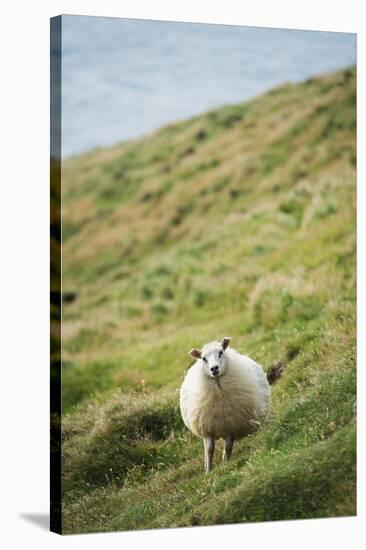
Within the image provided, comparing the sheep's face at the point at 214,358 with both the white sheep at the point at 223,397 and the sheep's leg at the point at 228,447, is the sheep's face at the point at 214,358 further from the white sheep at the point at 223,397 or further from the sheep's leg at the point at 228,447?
the sheep's leg at the point at 228,447

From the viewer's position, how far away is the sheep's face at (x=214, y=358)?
31.6 feet

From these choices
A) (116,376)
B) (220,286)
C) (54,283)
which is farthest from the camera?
(220,286)

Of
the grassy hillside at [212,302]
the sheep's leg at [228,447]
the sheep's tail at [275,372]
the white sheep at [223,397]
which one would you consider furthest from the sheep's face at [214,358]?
the sheep's tail at [275,372]

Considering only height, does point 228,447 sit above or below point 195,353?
below

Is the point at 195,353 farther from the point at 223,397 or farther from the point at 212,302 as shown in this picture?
the point at 212,302

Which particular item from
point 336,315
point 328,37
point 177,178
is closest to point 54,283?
point 336,315

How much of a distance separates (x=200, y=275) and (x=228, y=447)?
25.3ft

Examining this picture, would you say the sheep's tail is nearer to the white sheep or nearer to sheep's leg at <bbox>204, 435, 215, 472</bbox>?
the white sheep

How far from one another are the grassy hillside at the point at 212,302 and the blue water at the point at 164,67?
1414mm

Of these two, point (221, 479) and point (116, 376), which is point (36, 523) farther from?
point (116, 376)

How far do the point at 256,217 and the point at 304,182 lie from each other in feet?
3.85

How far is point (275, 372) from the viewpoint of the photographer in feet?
37.1

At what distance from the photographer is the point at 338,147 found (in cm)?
1862

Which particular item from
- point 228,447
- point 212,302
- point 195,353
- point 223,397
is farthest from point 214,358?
point 212,302
